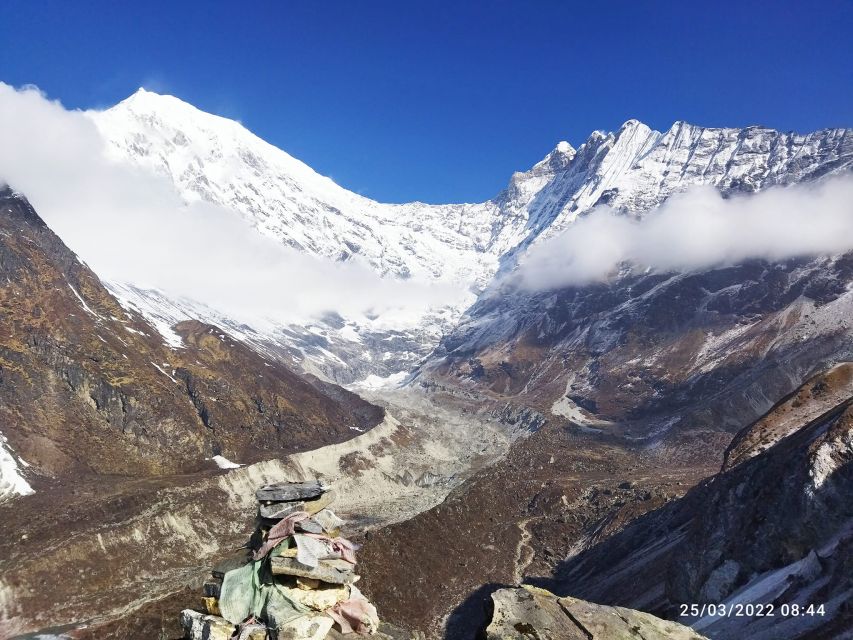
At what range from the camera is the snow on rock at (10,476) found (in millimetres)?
67156

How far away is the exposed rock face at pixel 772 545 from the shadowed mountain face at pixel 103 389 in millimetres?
69101

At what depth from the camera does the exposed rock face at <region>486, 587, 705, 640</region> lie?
36.9 ft

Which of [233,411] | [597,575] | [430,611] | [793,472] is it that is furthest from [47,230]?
Answer: [793,472]

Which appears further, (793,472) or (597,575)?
(597,575)

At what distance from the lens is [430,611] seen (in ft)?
169

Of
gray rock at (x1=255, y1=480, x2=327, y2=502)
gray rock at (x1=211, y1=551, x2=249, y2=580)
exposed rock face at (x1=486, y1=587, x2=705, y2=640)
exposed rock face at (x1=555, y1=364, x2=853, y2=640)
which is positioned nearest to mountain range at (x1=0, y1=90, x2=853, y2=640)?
exposed rock face at (x1=555, y1=364, x2=853, y2=640)

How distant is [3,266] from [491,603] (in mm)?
112605

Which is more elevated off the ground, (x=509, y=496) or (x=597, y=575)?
(x=509, y=496)

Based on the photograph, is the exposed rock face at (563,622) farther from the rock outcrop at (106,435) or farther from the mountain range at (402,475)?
the rock outcrop at (106,435)

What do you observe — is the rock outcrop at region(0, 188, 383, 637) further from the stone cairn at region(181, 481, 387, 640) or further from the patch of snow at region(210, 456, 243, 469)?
the stone cairn at region(181, 481, 387, 640)

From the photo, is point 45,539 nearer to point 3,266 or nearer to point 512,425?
point 3,266

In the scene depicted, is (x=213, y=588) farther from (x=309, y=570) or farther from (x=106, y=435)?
(x=106, y=435)

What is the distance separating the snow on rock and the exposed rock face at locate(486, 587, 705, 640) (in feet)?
243

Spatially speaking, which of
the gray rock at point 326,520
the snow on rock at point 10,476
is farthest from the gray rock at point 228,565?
the snow on rock at point 10,476
